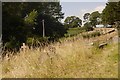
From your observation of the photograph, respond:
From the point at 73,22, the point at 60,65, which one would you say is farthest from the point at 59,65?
the point at 73,22

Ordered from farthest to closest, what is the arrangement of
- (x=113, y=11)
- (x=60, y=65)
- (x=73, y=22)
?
1. (x=73, y=22)
2. (x=113, y=11)
3. (x=60, y=65)

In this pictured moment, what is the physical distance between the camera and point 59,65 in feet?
22.7

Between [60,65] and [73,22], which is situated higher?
[73,22]

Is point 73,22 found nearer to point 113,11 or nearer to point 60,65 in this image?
point 113,11

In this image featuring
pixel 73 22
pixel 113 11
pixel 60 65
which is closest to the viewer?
pixel 60 65

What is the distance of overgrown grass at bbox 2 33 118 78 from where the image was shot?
633cm

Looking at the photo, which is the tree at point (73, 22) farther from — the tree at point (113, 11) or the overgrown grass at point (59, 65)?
the overgrown grass at point (59, 65)

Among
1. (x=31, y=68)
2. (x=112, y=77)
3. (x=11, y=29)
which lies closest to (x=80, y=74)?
(x=112, y=77)

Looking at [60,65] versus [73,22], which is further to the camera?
[73,22]

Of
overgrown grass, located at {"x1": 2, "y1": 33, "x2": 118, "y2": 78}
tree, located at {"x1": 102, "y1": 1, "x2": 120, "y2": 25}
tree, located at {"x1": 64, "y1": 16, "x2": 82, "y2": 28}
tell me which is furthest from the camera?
tree, located at {"x1": 64, "y1": 16, "x2": 82, "y2": 28}

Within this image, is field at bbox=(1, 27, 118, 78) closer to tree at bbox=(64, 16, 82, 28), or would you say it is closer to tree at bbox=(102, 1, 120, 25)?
tree at bbox=(102, 1, 120, 25)

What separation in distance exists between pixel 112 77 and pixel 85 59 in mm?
2185

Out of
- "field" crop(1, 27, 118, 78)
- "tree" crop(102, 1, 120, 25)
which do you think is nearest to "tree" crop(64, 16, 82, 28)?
"tree" crop(102, 1, 120, 25)

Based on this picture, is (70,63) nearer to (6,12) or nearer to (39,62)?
(39,62)
